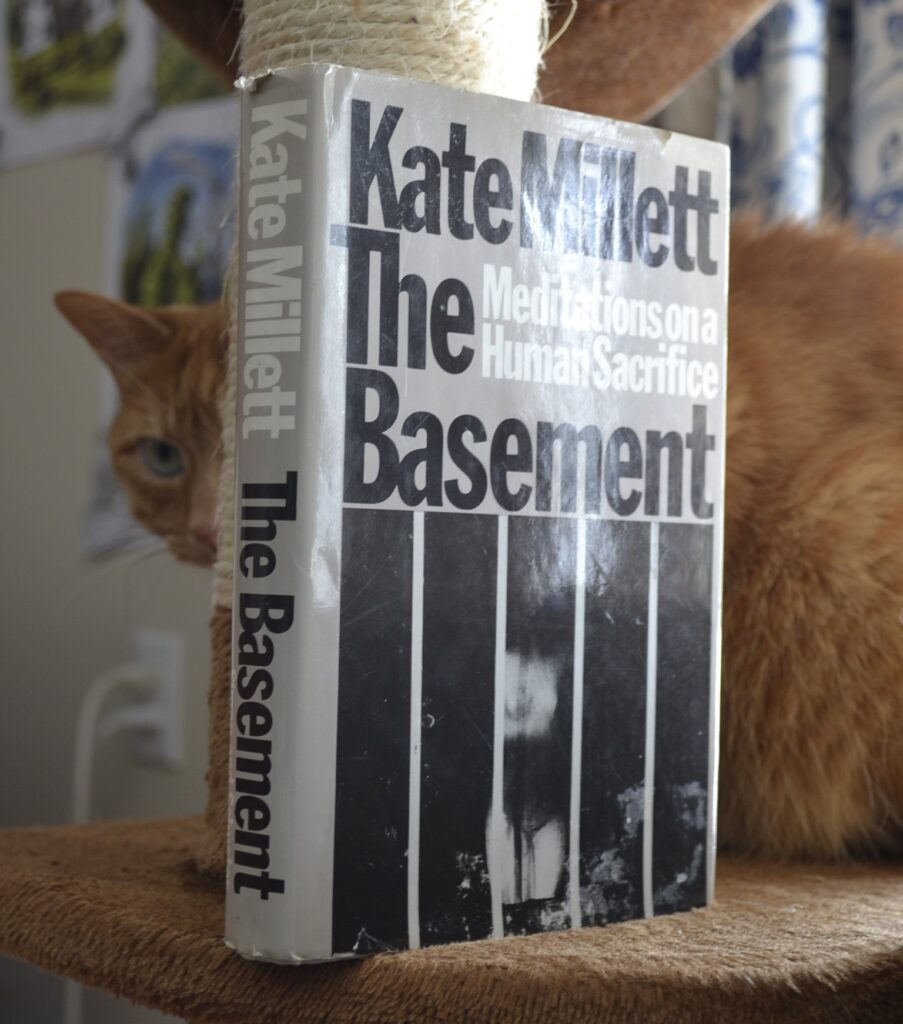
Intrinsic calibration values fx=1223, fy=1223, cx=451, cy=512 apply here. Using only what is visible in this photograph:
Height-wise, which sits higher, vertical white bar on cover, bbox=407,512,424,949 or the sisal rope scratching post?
the sisal rope scratching post

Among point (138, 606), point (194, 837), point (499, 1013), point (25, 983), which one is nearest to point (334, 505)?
point (499, 1013)

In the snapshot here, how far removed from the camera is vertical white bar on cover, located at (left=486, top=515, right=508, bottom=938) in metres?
0.54

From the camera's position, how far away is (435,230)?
1.73ft

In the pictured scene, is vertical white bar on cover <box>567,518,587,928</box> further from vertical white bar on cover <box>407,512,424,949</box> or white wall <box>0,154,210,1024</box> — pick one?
white wall <box>0,154,210,1024</box>

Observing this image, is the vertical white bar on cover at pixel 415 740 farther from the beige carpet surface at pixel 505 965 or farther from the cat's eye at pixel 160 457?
the cat's eye at pixel 160 457

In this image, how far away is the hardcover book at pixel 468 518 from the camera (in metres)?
0.50

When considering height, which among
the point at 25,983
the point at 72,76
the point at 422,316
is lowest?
the point at 25,983

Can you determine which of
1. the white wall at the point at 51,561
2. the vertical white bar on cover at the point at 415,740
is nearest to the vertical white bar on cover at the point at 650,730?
the vertical white bar on cover at the point at 415,740

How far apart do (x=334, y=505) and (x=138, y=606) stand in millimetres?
1304

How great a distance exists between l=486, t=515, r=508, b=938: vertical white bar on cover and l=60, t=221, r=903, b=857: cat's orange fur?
0.73 feet

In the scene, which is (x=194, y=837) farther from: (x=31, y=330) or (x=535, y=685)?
(x=31, y=330)

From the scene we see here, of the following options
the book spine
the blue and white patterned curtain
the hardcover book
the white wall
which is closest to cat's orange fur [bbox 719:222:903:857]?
the hardcover book

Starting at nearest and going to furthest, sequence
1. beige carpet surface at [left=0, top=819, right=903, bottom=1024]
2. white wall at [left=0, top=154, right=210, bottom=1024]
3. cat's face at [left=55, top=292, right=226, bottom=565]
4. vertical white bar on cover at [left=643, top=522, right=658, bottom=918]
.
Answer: beige carpet surface at [left=0, top=819, right=903, bottom=1024] → vertical white bar on cover at [left=643, top=522, right=658, bottom=918] → cat's face at [left=55, top=292, right=226, bottom=565] → white wall at [left=0, top=154, right=210, bottom=1024]

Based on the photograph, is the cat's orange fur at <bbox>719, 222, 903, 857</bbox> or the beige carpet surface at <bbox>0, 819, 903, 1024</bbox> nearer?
the beige carpet surface at <bbox>0, 819, 903, 1024</bbox>
